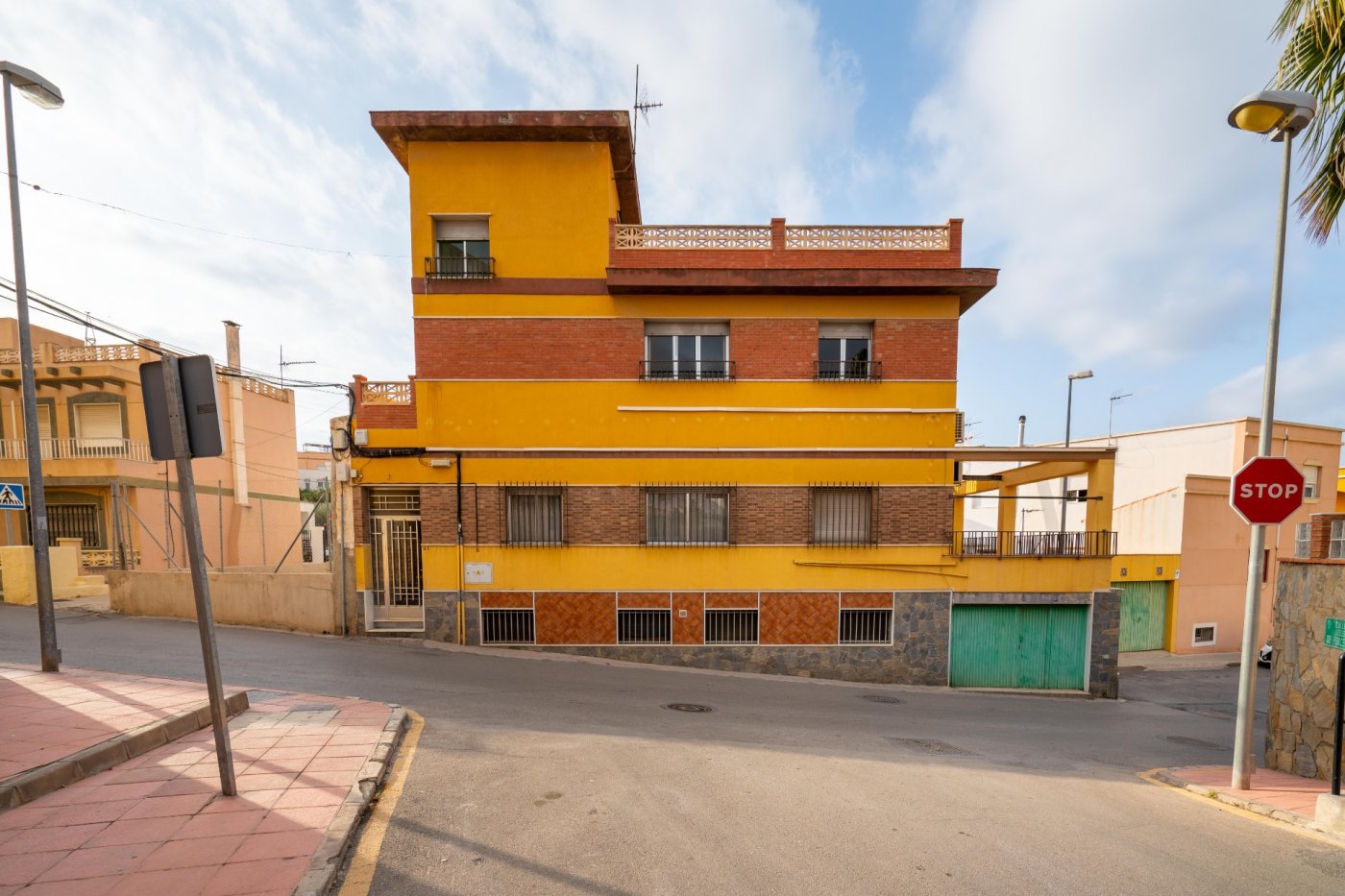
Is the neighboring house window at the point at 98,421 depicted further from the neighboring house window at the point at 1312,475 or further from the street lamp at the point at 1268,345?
the neighboring house window at the point at 1312,475

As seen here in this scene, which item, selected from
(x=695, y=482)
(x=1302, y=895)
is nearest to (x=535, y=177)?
(x=695, y=482)

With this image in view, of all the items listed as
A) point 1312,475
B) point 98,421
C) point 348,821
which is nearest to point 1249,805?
point 348,821

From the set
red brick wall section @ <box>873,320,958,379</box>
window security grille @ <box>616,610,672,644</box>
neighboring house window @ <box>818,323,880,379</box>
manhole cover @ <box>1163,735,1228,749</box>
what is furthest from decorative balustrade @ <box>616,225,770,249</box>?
manhole cover @ <box>1163,735,1228,749</box>

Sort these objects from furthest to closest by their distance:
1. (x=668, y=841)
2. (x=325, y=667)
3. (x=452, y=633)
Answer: (x=452, y=633)
(x=325, y=667)
(x=668, y=841)

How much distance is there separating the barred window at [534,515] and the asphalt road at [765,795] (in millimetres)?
2960

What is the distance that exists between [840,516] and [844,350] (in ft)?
11.9

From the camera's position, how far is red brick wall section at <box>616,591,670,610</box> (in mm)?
11539

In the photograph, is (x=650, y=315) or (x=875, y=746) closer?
(x=875, y=746)

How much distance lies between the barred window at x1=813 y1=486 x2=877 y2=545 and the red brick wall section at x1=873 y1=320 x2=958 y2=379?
2699 mm

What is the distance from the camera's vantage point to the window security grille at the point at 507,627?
456 inches

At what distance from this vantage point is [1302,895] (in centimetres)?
369

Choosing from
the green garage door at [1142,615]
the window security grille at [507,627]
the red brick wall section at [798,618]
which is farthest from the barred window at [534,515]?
the green garage door at [1142,615]

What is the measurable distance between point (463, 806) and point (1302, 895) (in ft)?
19.5

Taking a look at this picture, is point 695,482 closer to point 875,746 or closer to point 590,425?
point 590,425
